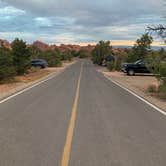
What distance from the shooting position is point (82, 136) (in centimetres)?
823

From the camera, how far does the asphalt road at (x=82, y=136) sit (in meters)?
6.30

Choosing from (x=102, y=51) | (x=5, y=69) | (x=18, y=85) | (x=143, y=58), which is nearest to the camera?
(x=18, y=85)

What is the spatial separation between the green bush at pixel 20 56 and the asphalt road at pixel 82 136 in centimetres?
2727

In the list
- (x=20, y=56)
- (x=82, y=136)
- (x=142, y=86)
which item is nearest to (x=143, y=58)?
(x=20, y=56)

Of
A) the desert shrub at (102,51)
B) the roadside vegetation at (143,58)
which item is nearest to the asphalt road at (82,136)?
the roadside vegetation at (143,58)

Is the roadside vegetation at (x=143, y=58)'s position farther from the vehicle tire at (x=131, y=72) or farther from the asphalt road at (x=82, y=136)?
the asphalt road at (x=82, y=136)

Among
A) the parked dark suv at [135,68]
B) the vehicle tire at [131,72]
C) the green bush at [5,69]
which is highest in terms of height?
the green bush at [5,69]

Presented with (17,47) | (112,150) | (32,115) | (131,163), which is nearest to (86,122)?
(32,115)

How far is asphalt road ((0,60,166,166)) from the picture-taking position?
6.30 m

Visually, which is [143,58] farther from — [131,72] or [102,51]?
[102,51]

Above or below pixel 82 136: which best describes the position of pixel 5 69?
below

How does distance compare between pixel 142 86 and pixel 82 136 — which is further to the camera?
pixel 142 86

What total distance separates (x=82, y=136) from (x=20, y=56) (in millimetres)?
33172

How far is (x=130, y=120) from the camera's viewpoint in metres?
10.6
